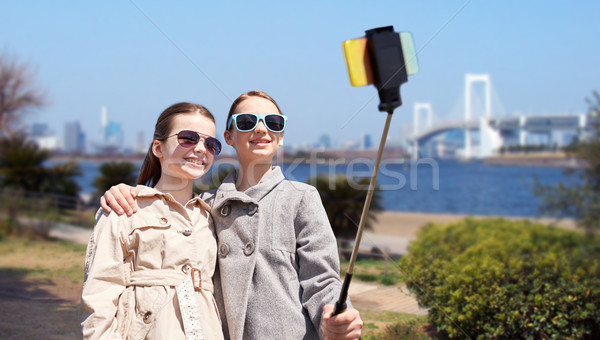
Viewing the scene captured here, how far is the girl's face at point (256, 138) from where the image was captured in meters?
2.53

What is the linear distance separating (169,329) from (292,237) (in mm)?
588

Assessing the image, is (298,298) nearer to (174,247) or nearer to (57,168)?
(174,247)

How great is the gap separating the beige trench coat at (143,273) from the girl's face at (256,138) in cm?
37

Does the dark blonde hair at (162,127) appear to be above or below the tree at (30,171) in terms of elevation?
above

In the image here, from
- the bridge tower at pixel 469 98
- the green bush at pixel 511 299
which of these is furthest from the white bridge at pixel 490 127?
the green bush at pixel 511 299

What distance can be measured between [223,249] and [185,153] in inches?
17.3

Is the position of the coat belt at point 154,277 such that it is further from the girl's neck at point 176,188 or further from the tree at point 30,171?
the tree at point 30,171

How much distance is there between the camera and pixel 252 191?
2.50 m

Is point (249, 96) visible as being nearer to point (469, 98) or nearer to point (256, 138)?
point (256, 138)

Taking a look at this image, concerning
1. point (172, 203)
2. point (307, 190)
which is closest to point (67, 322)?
point (172, 203)

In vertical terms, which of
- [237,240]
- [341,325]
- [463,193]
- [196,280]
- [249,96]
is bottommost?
[463,193]

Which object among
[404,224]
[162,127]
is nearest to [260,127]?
[162,127]

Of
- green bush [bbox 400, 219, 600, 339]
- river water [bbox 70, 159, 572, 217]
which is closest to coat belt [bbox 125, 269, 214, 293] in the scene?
green bush [bbox 400, 219, 600, 339]

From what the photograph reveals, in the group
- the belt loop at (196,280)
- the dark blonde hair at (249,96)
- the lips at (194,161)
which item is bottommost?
the belt loop at (196,280)
